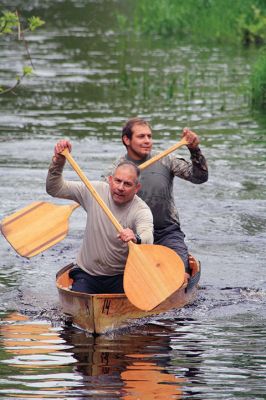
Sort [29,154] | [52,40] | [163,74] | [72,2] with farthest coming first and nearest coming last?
[72,2], [52,40], [163,74], [29,154]

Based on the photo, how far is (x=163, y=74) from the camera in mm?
24953

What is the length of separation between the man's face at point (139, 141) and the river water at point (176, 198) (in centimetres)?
140

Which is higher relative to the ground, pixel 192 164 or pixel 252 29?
pixel 252 29

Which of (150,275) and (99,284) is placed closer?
(150,275)

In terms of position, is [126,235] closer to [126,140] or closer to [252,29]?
[126,140]

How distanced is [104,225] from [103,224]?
1 centimetres

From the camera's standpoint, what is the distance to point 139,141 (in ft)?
34.7

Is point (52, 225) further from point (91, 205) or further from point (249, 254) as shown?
point (249, 254)

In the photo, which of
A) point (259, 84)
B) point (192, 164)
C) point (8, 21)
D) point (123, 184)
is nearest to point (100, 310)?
point (123, 184)

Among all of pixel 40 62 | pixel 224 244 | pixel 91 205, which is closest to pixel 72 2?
pixel 40 62

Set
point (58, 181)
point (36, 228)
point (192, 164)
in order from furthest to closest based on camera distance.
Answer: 1. point (36, 228)
2. point (192, 164)
3. point (58, 181)

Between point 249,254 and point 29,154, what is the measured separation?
5955mm

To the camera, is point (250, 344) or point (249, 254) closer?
point (250, 344)

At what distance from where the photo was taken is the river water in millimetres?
8383
